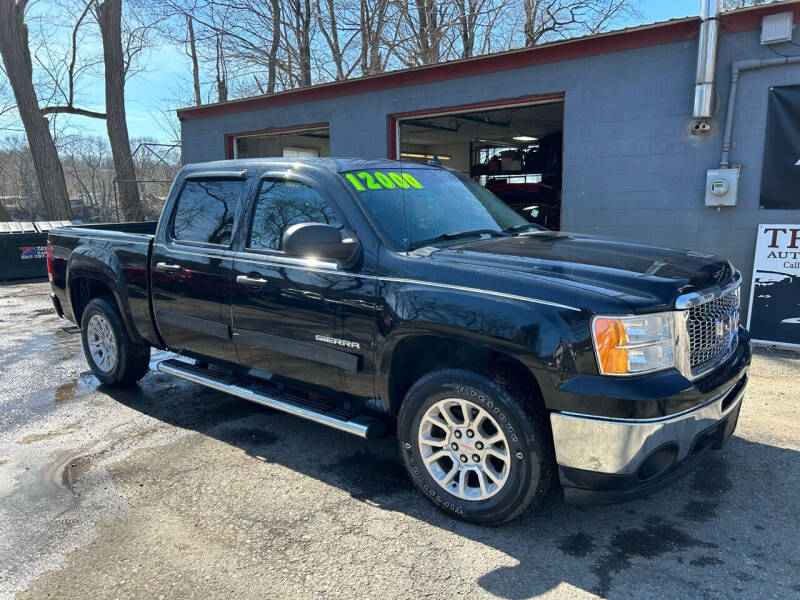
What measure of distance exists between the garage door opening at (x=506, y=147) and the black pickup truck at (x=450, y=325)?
18.6 feet

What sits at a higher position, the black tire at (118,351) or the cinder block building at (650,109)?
the cinder block building at (650,109)

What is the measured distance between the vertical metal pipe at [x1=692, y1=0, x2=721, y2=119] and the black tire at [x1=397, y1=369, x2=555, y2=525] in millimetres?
5554

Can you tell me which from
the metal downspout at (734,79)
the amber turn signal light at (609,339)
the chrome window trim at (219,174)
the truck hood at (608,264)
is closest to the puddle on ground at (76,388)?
the chrome window trim at (219,174)

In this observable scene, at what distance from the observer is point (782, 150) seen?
21.7 ft

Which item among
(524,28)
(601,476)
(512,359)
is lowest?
(601,476)

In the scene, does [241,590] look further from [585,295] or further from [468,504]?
[585,295]

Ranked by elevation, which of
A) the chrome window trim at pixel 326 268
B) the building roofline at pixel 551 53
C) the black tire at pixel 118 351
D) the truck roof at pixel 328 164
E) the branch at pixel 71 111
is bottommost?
the black tire at pixel 118 351

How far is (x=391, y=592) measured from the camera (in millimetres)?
2656

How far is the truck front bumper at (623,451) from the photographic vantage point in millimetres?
2670

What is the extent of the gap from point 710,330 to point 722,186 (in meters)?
4.61

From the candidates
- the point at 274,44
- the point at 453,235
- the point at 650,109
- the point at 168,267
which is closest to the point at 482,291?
the point at 453,235

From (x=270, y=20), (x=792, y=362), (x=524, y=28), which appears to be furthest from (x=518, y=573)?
(x=270, y=20)

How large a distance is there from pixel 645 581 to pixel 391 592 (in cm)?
116

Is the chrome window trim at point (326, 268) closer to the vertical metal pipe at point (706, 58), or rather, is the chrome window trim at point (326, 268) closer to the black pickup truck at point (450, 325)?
the black pickup truck at point (450, 325)
